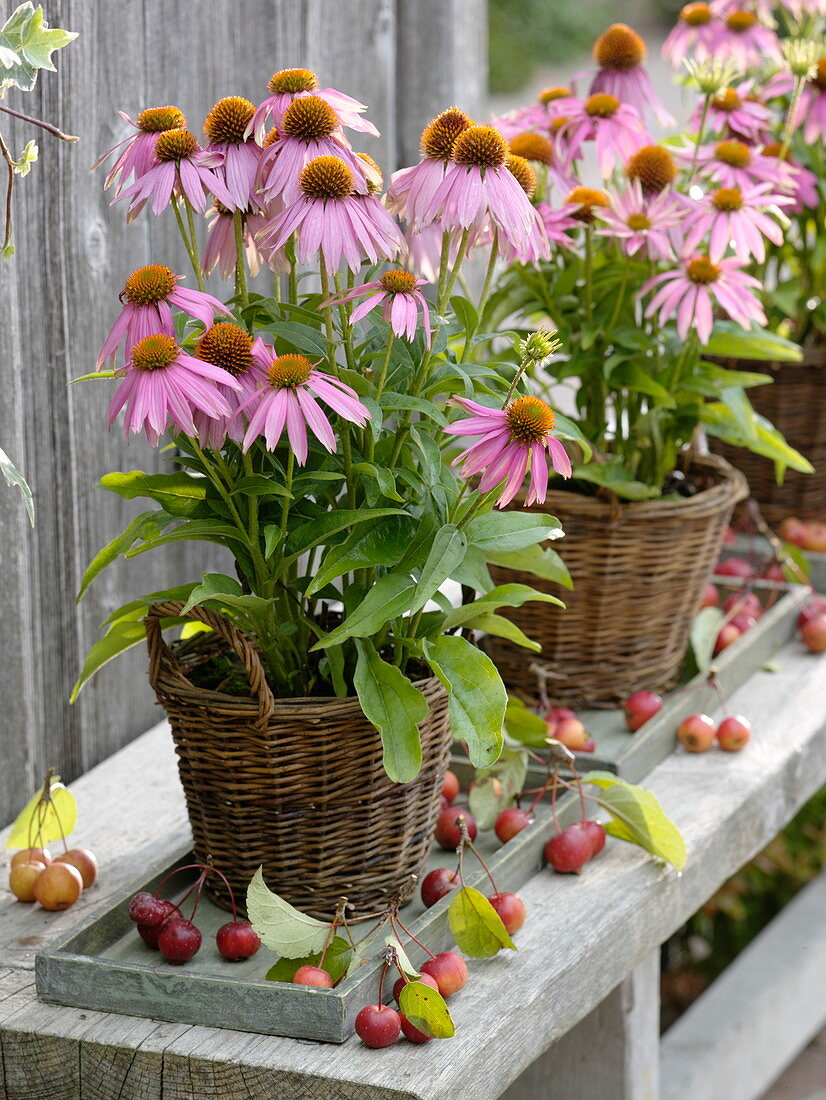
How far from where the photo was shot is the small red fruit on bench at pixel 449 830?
1.20 metres

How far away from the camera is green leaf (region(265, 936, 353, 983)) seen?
0.97 meters

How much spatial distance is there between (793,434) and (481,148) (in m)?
1.03

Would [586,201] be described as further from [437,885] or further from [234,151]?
[437,885]

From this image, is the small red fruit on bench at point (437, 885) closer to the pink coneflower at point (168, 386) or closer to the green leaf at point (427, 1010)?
the green leaf at point (427, 1010)

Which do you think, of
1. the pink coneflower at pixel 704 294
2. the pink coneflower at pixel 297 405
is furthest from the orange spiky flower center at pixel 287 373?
the pink coneflower at pixel 704 294

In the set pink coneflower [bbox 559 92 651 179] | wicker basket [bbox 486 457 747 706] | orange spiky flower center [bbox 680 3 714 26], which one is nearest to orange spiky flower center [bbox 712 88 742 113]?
pink coneflower [bbox 559 92 651 179]

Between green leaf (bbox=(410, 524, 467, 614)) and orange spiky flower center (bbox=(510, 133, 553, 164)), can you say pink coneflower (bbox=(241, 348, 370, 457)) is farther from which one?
orange spiky flower center (bbox=(510, 133, 553, 164))

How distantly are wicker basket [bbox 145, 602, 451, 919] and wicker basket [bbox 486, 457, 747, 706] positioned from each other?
1.15 feet

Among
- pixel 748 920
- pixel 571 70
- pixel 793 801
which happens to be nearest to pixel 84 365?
pixel 793 801

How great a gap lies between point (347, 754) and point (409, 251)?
355 mm

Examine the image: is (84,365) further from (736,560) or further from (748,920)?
(748,920)

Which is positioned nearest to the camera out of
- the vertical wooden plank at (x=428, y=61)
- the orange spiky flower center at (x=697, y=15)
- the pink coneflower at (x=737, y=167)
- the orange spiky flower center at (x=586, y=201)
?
the orange spiky flower center at (x=586, y=201)

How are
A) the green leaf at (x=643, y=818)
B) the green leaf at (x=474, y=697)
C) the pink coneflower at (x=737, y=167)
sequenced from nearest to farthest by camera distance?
the green leaf at (x=474, y=697) → the green leaf at (x=643, y=818) → the pink coneflower at (x=737, y=167)

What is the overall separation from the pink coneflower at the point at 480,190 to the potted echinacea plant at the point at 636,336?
1.15 feet
